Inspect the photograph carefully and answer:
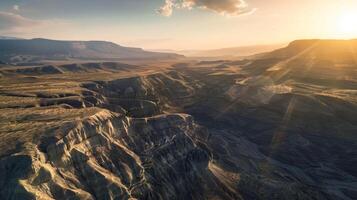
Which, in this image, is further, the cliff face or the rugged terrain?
the rugged terrain

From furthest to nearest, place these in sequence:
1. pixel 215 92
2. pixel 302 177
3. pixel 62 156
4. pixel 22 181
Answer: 1. pixel 215 92
2. pixel 302 177
3. pixel 62 156
4. pixel 22 181

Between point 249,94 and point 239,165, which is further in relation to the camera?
point 249,94

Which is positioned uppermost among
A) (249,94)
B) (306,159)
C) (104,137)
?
(104,137)

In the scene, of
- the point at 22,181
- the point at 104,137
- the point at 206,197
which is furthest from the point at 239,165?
the point at 22,181

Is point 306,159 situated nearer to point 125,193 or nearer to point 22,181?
point 125,193

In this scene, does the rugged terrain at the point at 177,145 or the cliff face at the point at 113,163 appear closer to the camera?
the cliff face at the point at 113,163

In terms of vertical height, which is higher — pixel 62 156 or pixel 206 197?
pixel 62 156

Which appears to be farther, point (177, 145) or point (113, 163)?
point (177, 145)

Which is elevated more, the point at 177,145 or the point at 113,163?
the point at 113,163
